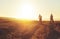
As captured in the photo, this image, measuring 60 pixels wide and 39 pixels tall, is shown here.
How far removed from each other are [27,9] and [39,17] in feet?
0.54

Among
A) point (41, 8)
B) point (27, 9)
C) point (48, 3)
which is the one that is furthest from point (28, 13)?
point (48, 3)

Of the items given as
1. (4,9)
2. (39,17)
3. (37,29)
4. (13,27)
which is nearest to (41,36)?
(37,29)

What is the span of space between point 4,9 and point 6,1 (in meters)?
0.10

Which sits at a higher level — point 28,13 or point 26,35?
point 28,13

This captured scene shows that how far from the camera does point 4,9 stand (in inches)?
58.0

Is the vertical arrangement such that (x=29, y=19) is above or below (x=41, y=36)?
above

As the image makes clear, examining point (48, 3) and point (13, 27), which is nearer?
point (13, 27)

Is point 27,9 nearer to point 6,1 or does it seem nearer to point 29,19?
point 29,19

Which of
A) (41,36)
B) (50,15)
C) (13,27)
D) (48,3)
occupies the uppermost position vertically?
(48,3)

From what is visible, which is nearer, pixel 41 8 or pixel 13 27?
pixel 13 27

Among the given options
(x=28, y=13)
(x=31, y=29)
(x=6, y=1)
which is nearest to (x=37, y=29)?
(x=31, y=29)

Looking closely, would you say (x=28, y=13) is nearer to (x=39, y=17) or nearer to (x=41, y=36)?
(x=39, y=17)

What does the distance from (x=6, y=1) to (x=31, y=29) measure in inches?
A: 16.6

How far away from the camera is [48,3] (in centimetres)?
154
